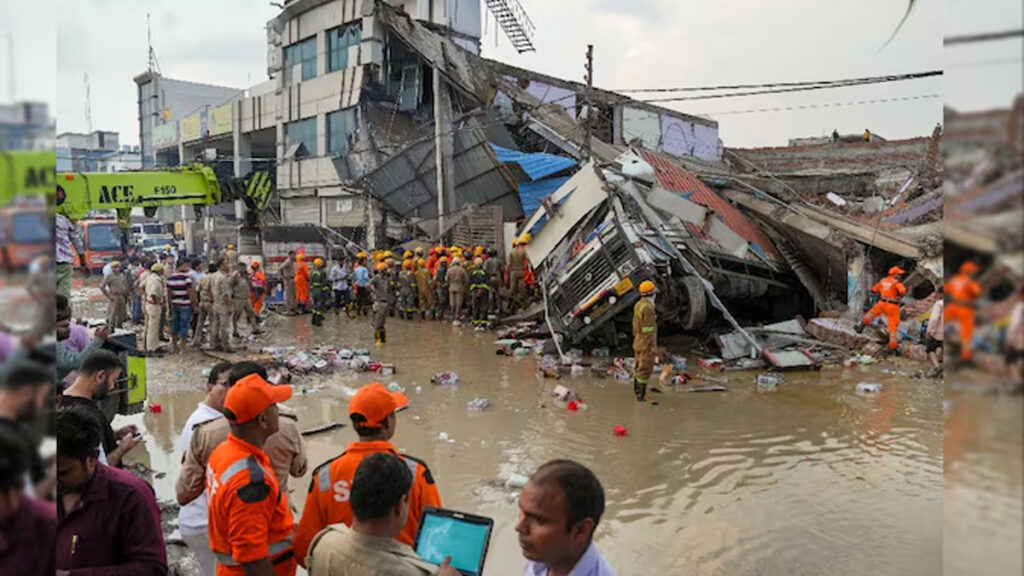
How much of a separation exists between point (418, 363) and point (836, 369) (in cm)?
599

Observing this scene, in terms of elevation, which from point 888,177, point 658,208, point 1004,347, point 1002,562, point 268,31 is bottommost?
point 1002,562

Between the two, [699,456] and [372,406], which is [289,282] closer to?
[699,456]

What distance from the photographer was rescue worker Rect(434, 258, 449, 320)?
14594 mm

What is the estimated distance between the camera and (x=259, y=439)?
2590 millimetres

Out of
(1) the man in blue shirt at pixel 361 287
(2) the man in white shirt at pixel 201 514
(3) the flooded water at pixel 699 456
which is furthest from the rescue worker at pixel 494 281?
(2) the man in white shirt at pixel 201 514

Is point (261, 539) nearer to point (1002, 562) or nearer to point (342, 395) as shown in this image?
point (1002, 562)

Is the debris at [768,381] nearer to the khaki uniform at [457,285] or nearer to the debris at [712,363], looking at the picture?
the debris at [712,363]

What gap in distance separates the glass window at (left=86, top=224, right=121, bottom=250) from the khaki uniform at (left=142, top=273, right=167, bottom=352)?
16.8 m

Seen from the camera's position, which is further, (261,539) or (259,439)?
(259,439)

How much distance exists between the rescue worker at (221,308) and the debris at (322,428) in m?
4.20

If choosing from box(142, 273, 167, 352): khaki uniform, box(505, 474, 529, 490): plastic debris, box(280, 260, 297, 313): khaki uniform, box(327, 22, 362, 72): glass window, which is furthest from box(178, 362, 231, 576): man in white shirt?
box(327, 22, 362, 72): glass window

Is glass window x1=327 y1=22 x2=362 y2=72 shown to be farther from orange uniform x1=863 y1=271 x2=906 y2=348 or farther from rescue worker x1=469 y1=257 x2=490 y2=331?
orange uniform x1=863 y1=271 x2=906 y2=348

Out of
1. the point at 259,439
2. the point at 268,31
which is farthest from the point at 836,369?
the point at 268,31

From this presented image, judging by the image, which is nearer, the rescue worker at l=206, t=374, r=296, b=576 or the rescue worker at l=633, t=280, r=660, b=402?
the rescue worker at l=206, t=374, r=296, b=576
